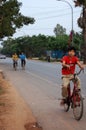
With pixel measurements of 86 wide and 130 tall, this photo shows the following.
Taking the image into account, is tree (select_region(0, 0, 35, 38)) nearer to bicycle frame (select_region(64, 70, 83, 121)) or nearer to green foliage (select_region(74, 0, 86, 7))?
green foliage (select_region(74, 0, 86, 7))

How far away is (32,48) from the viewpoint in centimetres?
12562

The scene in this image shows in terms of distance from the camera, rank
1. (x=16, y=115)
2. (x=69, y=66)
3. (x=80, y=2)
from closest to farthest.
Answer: (x=69, y=66)
(x=16, y=115)
(x=80, y=2)

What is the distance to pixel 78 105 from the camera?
37.1 ft

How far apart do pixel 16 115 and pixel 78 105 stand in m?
1.75

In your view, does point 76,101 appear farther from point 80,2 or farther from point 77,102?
point 80,2

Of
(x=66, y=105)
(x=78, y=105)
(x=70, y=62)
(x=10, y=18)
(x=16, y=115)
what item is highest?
(x=10, y=18)

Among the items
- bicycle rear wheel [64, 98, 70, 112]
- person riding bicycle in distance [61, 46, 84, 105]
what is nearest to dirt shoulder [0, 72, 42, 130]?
bicycle rear wheel [64, 98, 70, 112]

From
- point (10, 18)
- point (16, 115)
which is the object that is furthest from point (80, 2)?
point (16, 115)

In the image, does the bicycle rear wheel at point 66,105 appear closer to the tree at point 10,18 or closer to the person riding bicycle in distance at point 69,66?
the person riding bicycle in distance at point 69,66

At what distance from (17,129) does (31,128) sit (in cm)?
34

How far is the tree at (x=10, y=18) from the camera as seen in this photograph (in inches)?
2301

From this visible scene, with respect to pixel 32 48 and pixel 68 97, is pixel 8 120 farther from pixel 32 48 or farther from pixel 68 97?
pixel 32 48

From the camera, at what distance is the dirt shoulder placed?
10.4 metres

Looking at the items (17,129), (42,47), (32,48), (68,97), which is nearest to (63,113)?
(68,97)
